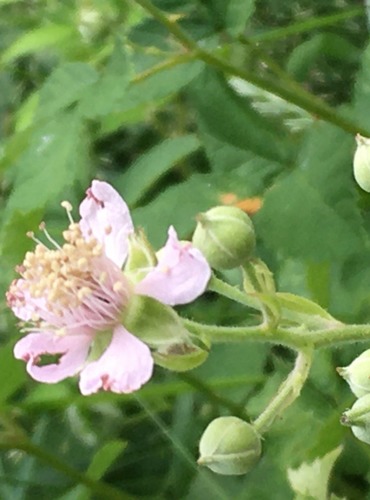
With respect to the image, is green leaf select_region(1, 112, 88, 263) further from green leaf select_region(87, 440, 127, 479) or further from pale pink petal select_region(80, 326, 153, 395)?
pale pink petal select_region(80, 326, 153, 395)

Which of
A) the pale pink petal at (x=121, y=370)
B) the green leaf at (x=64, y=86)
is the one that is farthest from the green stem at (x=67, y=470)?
the pale pink petal at (x=121, y=370)

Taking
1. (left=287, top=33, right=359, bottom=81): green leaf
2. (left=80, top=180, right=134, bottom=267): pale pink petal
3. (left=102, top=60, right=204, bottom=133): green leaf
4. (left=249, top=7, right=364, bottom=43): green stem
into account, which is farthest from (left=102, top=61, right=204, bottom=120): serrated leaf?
(left=287, top=33, right=359, bottom=81): green leaf

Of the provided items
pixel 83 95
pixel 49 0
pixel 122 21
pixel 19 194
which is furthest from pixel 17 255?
pixel 49 0

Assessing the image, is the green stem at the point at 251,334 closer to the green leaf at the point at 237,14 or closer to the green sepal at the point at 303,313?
the green sepal at the point at 303,313

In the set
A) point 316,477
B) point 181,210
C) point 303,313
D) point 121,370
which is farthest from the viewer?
point 181,210

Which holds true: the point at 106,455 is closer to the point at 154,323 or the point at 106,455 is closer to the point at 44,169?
the point at 44,169

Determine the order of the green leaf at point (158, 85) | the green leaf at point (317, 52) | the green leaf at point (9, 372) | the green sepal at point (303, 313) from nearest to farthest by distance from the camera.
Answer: the green sepal at point (303, 313) < the green leaf at point (158, 85) < the green leaf at point (9, 372) < the green leaf at point (317, 52)

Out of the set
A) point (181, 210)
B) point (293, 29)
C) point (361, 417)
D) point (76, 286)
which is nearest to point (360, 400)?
point (361, 417)
